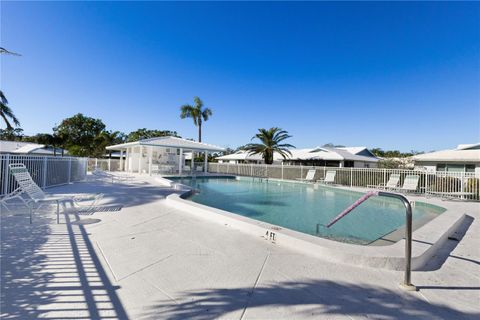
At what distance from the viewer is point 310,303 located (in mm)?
2418

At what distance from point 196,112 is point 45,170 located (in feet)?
88.3

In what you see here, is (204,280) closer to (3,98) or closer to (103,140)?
(3,98)

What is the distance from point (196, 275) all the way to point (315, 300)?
1459mm

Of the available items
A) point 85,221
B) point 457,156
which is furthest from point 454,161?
point 85,221

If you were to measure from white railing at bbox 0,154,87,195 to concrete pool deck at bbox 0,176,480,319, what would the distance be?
4.85 metres

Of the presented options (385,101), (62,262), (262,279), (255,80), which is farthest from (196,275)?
(385,101)

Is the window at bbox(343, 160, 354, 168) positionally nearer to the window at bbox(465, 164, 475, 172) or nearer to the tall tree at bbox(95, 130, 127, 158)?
the window at bbox(465, 164, 475, 172)

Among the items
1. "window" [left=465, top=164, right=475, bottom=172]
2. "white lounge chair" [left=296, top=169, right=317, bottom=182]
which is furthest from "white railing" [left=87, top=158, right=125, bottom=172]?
Result: "window" [left=465, top=164, right=475, bottom=172]

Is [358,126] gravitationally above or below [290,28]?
below

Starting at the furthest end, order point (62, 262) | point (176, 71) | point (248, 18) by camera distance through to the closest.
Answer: point (176, 71) < point (248, 18) < point (62, 262)

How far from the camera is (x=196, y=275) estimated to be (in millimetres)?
2955

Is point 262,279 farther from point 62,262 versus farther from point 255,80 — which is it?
point 255,80

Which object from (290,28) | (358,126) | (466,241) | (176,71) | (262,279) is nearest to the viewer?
(262,279)

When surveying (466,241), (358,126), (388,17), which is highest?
(388,17)
